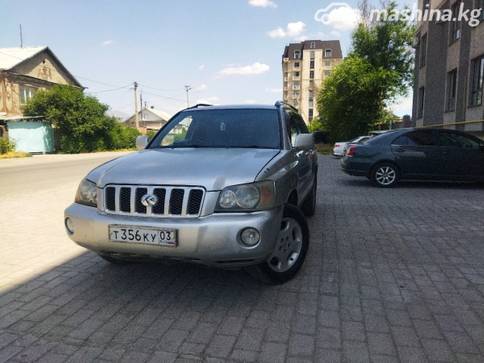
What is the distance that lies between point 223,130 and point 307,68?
301ft

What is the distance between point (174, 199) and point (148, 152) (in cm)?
126

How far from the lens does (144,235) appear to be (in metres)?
2.99

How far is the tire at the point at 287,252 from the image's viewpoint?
3.52 meters

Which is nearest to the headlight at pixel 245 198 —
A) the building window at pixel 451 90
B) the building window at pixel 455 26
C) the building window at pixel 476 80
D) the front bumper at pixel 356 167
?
the front bumper at pixel 356 167

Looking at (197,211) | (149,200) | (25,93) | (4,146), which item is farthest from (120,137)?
(197,211)

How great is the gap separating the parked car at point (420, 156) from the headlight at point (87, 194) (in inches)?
311

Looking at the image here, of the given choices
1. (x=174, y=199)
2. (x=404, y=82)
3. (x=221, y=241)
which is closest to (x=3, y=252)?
(x=174, y=199)

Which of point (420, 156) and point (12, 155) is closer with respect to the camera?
point (420, 156)

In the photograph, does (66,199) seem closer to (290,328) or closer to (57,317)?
(57,317)

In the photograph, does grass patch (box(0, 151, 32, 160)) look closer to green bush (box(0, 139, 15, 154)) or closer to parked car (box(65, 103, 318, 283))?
green bush (box(0, 139, 15, 154))

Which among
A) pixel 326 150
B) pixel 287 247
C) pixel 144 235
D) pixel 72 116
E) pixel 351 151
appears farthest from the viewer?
pixel 72 116

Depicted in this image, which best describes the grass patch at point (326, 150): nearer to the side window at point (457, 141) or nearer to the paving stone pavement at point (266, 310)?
the side window at point (457, 141)

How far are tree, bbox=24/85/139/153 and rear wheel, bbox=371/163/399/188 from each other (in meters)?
30.4

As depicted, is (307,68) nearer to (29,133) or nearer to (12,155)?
(29,133)
